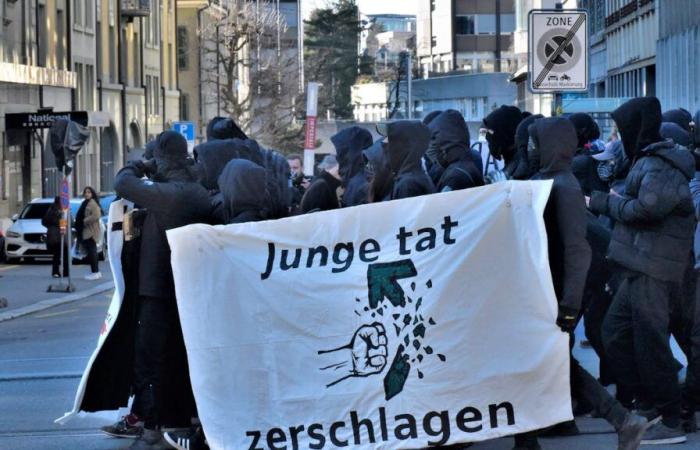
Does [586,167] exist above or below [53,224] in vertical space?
above

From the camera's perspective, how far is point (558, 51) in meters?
13.3

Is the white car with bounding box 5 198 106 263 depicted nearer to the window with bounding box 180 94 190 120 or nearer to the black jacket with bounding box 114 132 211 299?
the black jacket with bounding box 114 132 211 299

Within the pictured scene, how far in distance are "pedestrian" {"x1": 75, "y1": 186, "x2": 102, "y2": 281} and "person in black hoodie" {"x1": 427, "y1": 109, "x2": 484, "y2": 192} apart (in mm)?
19102

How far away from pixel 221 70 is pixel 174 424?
79547 mm

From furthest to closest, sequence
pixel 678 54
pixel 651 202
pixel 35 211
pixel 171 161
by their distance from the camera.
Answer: pixel 678 54, pixel 35 211, pixel 171 161, pixel 651 202

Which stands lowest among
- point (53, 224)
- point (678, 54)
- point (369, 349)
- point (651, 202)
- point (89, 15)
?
point (53, 224)

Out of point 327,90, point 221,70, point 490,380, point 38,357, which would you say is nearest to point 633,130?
point 490,380

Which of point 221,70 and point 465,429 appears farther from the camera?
point 221,70

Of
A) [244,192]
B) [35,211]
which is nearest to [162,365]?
[244,192]

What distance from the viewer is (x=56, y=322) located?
64.3 feet

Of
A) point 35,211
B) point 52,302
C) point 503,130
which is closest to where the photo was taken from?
point 503,130

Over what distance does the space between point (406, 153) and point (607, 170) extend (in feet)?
6.75

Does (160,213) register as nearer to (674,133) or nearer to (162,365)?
(162,365)

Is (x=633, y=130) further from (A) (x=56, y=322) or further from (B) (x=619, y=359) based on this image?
(A) (x=56, y=322)
